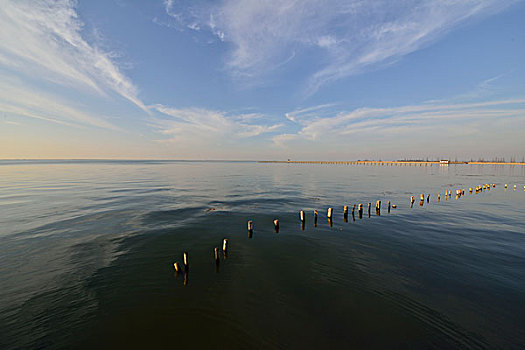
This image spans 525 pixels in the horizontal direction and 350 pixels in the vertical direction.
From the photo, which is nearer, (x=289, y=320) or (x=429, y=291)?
(x=289, y=320)

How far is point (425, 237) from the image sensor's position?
17.7 m

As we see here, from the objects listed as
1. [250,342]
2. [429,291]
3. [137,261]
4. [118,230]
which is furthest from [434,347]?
[118,230]

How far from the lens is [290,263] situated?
1343 cm

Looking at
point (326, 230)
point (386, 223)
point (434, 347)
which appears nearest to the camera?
point (434, 347)

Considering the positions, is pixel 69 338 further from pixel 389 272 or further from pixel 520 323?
pixel 520 323

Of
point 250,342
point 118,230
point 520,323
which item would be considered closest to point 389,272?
point 520,323

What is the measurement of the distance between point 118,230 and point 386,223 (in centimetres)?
2753

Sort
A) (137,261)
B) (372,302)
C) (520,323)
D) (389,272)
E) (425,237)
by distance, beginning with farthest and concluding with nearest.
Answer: (425,237), (137,261), (389,272), (372,302), (520,323)

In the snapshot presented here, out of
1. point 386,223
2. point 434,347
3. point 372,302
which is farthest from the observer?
point 386,223

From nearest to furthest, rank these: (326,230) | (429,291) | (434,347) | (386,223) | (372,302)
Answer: (434,347) → (372,302) → (429,291) → (326,230) → (386,223)

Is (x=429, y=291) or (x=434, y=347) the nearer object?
(x=434, y=347)

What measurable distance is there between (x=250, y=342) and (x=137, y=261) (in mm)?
9721

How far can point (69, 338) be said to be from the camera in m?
7.59

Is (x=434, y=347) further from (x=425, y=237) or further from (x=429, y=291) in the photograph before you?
(x=425, y=237)
